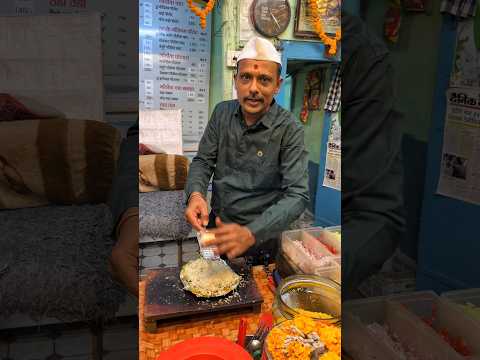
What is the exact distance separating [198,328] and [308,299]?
0.67 feet

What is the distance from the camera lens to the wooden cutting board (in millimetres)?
629

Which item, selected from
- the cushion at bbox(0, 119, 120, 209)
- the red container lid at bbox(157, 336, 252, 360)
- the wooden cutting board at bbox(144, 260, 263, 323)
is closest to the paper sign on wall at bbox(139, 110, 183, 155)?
the cushion at bbox(0, 119, 120, 209)

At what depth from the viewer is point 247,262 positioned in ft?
2.19

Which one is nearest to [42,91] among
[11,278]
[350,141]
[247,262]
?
[11,278]

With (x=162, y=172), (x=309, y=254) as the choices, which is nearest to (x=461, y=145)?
(x=309, y=254)

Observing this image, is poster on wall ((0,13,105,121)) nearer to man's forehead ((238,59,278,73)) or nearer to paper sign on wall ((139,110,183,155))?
paper sign on wall ((139,110,183,155))

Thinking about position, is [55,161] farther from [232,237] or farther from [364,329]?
[364,329]

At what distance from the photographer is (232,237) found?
0.60 m

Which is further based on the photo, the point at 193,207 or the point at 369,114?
the point at 193,207

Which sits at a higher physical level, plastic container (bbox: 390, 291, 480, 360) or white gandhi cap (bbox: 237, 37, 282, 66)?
white gandhi cap (bbox: 237, 37, 282, 66)

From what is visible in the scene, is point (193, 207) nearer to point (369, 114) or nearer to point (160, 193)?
point (160, 193)

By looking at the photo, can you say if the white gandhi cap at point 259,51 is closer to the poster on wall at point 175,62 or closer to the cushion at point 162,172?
the poster on wall at point 175,62

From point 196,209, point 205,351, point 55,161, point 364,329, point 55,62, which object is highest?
point 55,62

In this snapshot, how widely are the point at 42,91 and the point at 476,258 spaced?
1.61 feet
